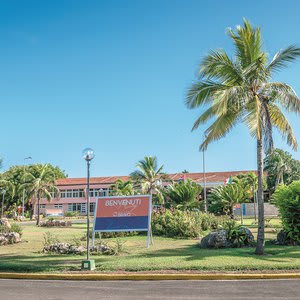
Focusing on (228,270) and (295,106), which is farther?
(295,106)

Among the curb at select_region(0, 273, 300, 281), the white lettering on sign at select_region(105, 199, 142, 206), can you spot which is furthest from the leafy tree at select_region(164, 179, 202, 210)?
the curb at select_region(0, 273, 300, 281)

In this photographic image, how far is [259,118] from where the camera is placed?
13.1m

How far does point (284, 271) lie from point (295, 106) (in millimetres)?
5930

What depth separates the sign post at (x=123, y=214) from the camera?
1698cm

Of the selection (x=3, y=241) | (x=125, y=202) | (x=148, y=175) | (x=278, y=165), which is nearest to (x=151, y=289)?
(x=125, y=202)

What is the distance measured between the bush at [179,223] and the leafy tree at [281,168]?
4152cm

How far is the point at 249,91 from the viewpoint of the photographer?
548 inches

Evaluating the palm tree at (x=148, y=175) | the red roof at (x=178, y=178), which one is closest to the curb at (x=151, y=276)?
the palm tree at (x=148, y=175)

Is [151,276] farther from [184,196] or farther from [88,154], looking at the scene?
[184,196]

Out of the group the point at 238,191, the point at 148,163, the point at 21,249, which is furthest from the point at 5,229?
the point at 238,191

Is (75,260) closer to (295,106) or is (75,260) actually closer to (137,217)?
(137,217)

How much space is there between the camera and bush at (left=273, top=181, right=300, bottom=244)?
51.2 feet

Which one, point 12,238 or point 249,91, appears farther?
point 12,238

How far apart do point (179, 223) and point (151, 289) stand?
12.0 metres
